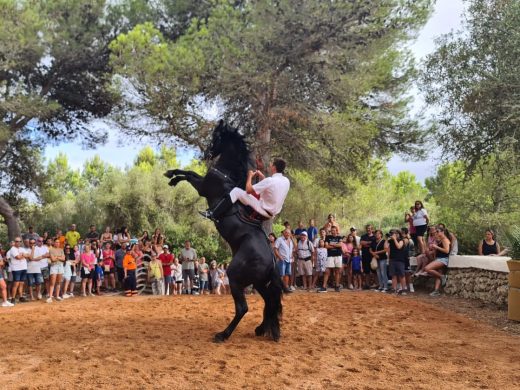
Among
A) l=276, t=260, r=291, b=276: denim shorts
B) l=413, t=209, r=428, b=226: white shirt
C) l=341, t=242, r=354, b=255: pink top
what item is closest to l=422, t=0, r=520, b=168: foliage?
l=413, t=209, r=428, b=226: white shirt

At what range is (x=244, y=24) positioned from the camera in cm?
1493

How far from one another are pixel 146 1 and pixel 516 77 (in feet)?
42.0

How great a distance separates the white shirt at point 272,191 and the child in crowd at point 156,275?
25.2 feet

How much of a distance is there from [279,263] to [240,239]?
6549 mm

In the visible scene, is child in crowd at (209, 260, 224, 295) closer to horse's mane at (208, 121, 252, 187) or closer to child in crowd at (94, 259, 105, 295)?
child in crowd at (94, 259, 105, 295)

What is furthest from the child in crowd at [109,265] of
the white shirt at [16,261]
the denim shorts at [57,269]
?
the white shirt at [16,261]

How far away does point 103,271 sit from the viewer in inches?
562

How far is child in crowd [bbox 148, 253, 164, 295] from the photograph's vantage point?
45.2 feet

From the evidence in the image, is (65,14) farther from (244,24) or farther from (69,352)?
(69,352)

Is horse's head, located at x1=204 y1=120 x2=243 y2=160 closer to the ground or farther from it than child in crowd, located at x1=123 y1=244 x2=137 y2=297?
farther from it

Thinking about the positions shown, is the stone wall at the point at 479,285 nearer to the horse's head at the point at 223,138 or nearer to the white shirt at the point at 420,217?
the white shirt at the point at 420,217

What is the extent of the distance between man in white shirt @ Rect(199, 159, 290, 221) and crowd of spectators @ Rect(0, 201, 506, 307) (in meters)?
6.23

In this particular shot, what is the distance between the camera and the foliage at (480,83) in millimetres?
12094

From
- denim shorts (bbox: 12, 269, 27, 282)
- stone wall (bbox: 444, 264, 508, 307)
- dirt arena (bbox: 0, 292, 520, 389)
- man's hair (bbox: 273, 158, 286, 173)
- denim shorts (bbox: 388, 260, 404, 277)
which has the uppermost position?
man's hair (bbox: 273, 158, 286, 173)
